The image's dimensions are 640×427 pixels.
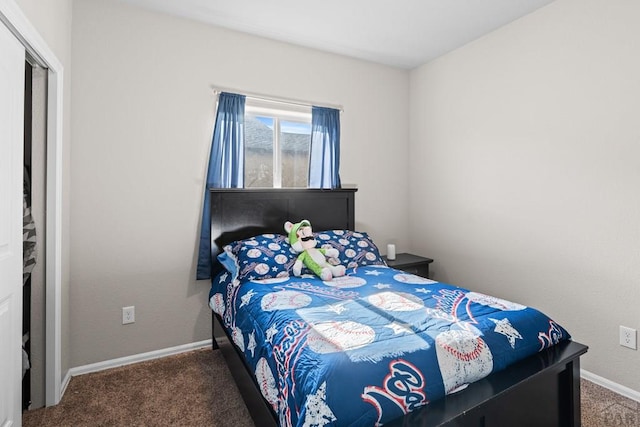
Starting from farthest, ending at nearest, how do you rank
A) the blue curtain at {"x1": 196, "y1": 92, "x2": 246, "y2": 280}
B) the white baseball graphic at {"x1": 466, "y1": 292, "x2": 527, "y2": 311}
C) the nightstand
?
1. the nightstand
2. the blue curtain at {"x1": 196, "y1": 92, "x2": 246, "y2": 280}
3. the white baseball graphic at {"x1": 466, "y1": 292, "x2": 527, "y2": 311}

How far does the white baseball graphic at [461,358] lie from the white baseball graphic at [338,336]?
28 centimetres

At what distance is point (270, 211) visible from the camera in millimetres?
2871

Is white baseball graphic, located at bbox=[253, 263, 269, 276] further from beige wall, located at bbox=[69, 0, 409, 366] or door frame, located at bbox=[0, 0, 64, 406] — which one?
door frame, located at bbox=[0, 0, 64, 406]

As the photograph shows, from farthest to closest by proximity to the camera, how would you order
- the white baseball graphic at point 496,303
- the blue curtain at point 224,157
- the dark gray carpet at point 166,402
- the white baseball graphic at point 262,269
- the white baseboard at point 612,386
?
the blue curtain at point 224,157 < the white baseball graphic at point 262,269 < the white baseboard at point 612,386 < the dark gray carpet at point 166,402 < the white baseball graphic at point 496,303

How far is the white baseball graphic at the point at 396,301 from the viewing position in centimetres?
172

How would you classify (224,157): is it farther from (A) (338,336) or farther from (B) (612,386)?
(B) (612,386)

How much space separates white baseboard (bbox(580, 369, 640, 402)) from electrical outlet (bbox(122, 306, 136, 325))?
3.21 m

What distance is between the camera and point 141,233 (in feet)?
8.17

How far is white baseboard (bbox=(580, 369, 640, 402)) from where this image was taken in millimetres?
2039

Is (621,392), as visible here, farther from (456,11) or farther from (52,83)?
(52,83)

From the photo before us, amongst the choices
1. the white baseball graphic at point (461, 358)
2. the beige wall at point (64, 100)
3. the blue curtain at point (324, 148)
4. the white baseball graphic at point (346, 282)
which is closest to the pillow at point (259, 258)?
the white baseball graphic at point (346, 282)

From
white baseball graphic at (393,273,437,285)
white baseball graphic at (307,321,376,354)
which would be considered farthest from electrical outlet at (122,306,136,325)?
white baseball graphic at (393,273,437,285)

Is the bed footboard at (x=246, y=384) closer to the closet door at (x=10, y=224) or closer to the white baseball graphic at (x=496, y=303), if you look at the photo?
the closet door at (x=10, y=224)

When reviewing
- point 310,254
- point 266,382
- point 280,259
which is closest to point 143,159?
point 280,259
